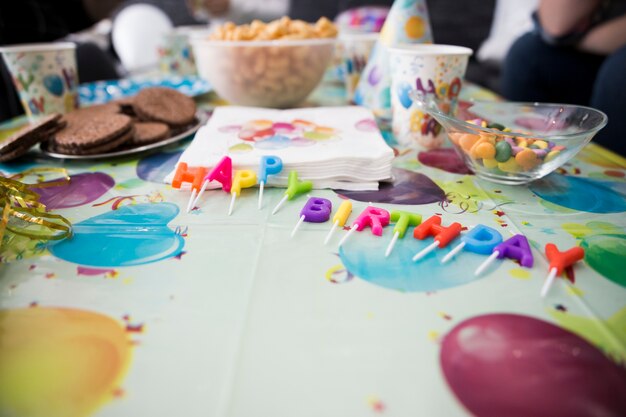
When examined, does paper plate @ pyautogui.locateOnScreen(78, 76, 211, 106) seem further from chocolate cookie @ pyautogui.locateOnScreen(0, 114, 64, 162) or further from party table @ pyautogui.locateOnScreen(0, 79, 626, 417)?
party table @ pyautogui.locateOnScreen(0, 79, 626, 417)

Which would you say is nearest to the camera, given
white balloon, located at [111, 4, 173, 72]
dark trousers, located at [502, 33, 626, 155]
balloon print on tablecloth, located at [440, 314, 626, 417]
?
balloon print on tablecloth, located at [440, 314, 626, 417]

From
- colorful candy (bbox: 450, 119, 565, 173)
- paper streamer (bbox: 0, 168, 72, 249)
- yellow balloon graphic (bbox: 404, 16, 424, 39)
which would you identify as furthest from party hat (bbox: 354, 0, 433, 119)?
paper streamer (bbox: 0, 168, 72, 249)

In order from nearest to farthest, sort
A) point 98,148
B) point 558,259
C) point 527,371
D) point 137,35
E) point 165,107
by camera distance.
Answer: point 527,371, point 558,259, point 98,148, point 165,107, point 137,35

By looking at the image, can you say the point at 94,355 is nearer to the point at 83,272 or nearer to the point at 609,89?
the point at 83,272

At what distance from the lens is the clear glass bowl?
774mm

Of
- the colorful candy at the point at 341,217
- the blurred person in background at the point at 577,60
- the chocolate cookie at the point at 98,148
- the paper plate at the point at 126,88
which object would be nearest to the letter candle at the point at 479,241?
the colorful candy at the point at 341,217

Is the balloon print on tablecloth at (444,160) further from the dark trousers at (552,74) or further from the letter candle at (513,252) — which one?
the dark trousers at (552,74)

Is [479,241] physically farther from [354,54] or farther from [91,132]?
[354,54]

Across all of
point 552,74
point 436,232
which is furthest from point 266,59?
point 552,74

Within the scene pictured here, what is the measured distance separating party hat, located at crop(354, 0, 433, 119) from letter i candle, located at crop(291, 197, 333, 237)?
37 cm

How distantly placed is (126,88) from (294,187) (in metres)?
0.72

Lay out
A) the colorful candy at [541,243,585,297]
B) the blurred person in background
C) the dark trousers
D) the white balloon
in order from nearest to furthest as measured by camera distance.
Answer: the colorful candy at [541,243,585,297] → the blurred person in background → the dark trousers → the white balloon

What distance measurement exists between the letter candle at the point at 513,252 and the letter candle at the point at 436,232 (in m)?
0.04

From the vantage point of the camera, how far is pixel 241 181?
21.0 inches
